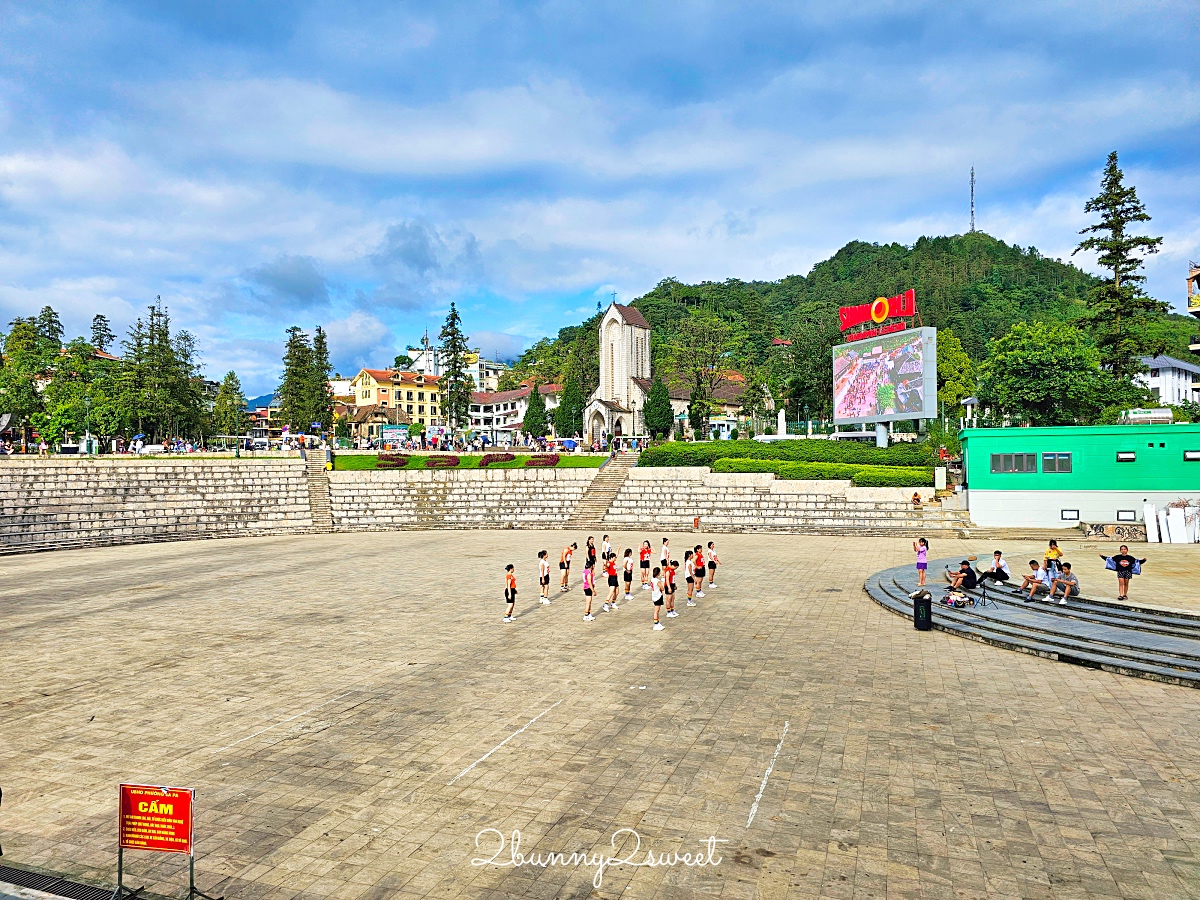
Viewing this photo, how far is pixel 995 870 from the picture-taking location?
25.2 ft

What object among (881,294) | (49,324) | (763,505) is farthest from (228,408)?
(881,294)

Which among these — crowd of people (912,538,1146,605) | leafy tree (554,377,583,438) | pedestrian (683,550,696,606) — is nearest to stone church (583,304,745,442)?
leafy tree (554,377,583,438)

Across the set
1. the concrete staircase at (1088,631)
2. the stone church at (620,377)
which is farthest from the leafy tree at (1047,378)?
the stone church at (620,377)

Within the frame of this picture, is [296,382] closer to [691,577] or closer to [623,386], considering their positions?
[623,386]

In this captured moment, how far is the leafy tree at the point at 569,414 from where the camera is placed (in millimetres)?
81625

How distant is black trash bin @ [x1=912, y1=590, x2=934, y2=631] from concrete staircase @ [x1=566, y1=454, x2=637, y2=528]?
82.3 ft

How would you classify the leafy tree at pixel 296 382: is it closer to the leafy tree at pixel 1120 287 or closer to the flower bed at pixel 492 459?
the flower bed at pixel 492 459

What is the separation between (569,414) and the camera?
82.1 meters

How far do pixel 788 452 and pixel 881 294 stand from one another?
291ft

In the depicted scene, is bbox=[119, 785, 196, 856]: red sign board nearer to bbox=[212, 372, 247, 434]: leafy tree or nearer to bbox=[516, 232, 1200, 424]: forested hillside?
bbox=[516, 232, 1200, 424]: forested hillside

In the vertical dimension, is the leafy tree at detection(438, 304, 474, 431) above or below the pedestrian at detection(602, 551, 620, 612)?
above

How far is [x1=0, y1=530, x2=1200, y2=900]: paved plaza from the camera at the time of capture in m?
7.83

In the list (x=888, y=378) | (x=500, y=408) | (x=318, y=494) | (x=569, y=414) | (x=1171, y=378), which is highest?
(x=500, y=408)

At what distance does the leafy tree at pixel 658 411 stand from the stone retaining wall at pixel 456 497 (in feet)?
88.4
